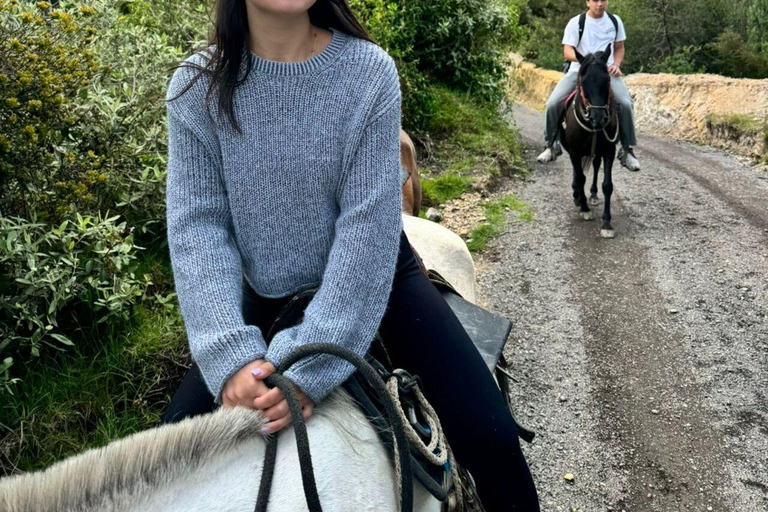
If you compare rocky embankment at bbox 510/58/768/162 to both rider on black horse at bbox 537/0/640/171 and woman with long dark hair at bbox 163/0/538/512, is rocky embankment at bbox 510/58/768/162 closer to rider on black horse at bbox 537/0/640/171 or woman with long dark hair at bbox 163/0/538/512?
rider on black horse at bbox 537/0/640/171

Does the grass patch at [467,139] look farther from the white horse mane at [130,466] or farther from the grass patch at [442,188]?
the white horse mane at [130,466]

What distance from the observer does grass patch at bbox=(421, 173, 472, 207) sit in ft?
25.1

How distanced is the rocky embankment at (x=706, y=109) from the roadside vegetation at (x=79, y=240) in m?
9.02

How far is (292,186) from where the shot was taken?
1.72 metres

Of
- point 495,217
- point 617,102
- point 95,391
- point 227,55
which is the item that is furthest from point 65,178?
point 617,102

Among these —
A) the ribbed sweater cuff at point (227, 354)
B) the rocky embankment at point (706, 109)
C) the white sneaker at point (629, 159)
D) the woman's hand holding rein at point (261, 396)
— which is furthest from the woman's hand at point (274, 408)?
the rocky embankment at point (706, 109)

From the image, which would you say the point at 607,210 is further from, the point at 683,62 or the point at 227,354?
the point at 683,62

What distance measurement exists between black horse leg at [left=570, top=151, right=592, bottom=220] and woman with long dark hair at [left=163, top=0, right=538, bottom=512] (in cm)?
618

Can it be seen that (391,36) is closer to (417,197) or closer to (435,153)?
(435,153)

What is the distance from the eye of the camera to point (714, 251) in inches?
247

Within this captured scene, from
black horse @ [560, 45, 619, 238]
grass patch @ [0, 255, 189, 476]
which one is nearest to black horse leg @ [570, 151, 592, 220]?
black horse @ [560, 45, 619, 238]

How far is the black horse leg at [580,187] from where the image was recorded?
25.0 feet

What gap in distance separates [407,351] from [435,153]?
7.46 m

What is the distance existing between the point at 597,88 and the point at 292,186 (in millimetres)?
6097
